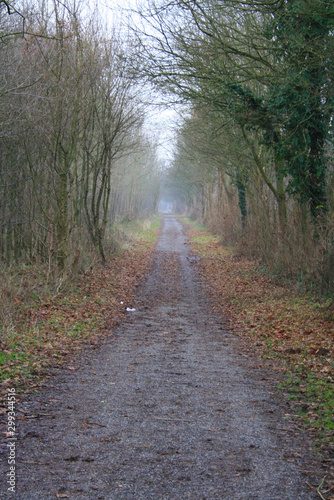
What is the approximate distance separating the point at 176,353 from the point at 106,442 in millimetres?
3501

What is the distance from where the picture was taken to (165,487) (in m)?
3.48

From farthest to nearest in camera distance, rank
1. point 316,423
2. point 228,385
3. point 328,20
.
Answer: point 328,20 < point 228,385 < point 316,423

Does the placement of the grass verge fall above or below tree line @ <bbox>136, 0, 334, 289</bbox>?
below

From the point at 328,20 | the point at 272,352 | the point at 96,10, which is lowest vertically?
the point at 272,352

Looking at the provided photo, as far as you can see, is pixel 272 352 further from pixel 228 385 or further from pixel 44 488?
pixel 44 488

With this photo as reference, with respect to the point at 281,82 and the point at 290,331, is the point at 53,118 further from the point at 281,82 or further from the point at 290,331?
the point at 290,331

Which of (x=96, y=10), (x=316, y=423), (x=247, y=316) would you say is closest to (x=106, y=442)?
(x=316, y=423)

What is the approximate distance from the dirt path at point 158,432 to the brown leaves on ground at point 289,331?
38 cm

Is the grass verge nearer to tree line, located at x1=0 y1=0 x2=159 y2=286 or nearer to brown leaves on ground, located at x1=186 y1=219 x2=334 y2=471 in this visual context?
brown leaves on ground, located at x1=186 y1=219 x2=334 y2=471

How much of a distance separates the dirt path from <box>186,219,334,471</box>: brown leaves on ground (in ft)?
1.25

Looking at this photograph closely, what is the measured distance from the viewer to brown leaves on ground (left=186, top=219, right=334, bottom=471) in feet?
17.9

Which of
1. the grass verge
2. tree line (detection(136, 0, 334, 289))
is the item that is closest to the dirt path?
Answer: the grass verge

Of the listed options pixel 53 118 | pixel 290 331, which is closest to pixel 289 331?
pixel 290 331

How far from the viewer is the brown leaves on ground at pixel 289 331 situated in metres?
5.45
